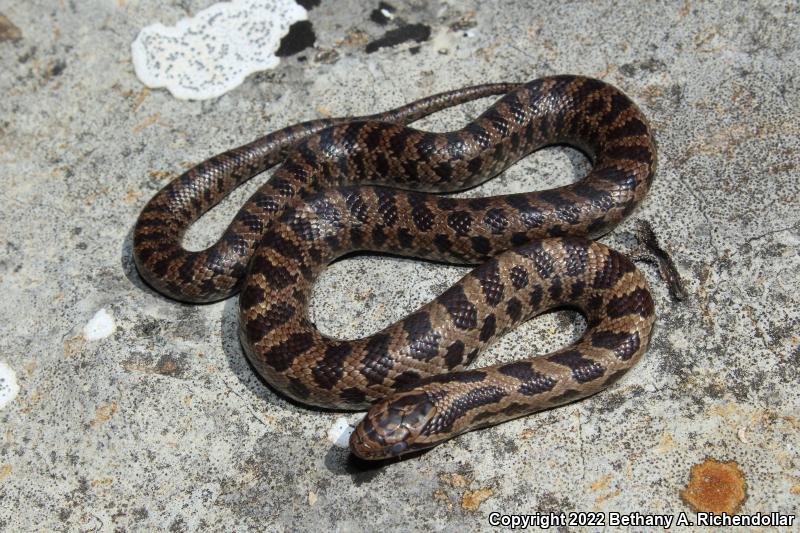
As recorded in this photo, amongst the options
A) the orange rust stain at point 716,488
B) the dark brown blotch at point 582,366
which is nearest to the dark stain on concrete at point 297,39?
the dark brown blotch at point 582,366

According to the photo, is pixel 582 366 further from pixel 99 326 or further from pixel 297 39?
pixel 297 39

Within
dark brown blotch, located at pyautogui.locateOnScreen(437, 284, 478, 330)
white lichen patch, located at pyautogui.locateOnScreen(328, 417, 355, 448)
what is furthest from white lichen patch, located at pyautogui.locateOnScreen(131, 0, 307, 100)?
white lichen patch, located at pyautogui.locateOnScreen(328, 417, 355, 448)

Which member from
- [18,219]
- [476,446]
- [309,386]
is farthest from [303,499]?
[18,219]

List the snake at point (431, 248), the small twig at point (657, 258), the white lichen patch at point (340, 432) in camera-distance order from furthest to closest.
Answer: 1. the small twig at point (657, 258)
2. the white lichen patch at point (340, 432)
3. the snake at point (431, 248)

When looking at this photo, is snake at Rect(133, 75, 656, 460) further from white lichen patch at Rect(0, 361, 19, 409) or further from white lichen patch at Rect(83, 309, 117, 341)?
white lichen patch at Rect(0, 361, 19, 409)

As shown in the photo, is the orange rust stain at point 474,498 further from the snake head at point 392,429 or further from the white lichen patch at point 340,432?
the white lichen patch at point 340,432

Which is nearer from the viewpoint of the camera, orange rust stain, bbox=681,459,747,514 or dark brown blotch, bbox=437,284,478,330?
orange rust stain, bbox=681,459,747,514

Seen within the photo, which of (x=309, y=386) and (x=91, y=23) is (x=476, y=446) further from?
(x=91, y=23)
